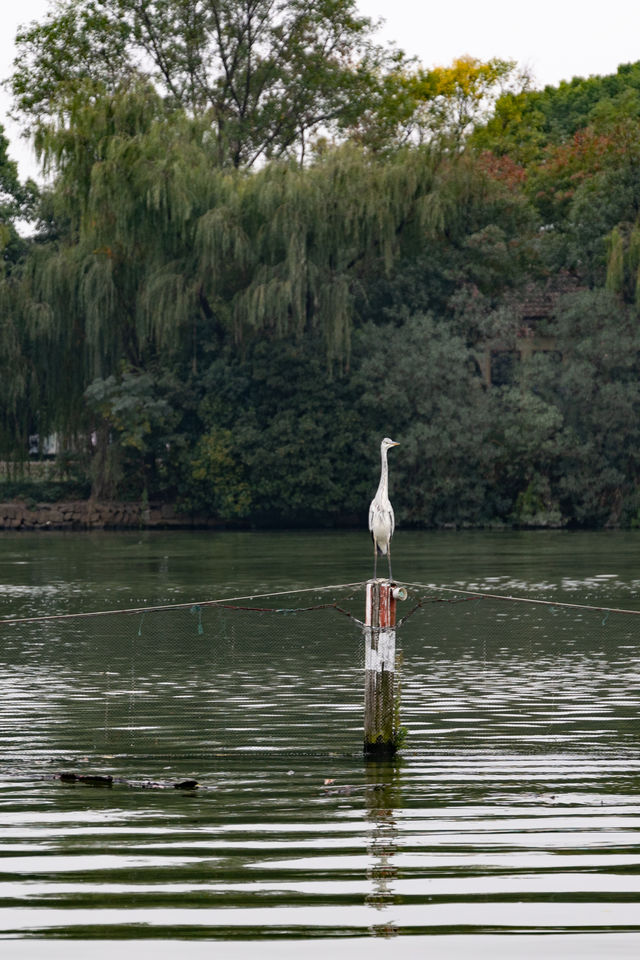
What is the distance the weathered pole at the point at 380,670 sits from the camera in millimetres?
10695

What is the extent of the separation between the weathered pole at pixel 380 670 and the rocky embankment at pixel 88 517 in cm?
3828

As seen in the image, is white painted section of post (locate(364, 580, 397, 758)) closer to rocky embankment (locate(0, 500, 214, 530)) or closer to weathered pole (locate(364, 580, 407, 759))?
weathered pole (locate(364, 580, 407, 759))

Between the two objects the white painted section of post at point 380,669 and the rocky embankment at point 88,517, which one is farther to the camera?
the rocky embankment at point 88,517

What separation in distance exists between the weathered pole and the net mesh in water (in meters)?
0.39

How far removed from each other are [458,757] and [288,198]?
122 ft

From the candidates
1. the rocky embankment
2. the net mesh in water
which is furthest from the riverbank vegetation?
the net mesh in water

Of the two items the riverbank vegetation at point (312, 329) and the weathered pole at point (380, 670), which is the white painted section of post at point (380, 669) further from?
the riverbank vegetation at point (312, 329)

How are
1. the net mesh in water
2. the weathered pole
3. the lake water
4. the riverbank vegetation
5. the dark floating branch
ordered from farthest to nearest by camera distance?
the riverbank vegetation
the net mesh in water
the weathered pole
the dark floating branch
the lake water

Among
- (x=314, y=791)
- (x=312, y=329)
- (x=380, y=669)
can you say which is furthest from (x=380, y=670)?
(x=312, y=329)

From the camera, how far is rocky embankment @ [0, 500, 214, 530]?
4912 cm

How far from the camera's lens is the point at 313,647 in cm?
1898

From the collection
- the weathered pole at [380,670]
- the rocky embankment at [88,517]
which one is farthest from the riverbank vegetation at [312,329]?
the weathered pole at [380,670]

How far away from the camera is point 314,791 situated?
9945 millimetres

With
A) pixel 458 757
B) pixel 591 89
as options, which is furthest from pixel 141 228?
pixel 458 757
